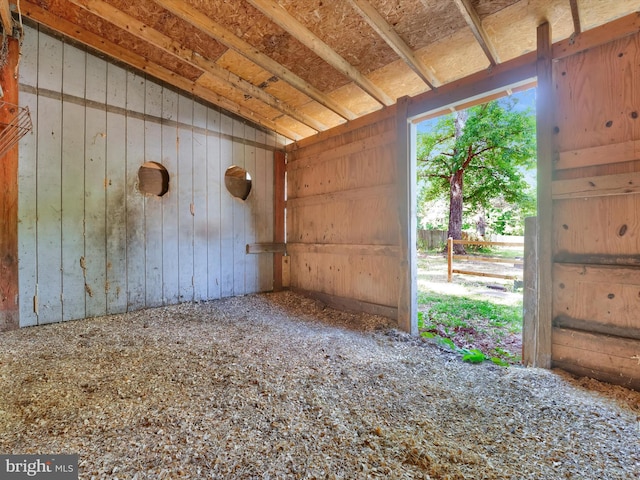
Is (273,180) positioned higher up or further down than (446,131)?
further down

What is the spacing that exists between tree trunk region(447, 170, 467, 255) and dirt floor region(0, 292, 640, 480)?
766 centimetres

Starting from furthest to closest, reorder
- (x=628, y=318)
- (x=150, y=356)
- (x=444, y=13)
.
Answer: (x=150, y=356)
(x=444, y=13)
(x=628, y=318)

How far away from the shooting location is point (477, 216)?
13.0 meters

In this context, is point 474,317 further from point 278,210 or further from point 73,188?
point 73,188

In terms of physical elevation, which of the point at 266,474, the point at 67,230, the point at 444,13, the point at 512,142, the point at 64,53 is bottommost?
the point at 266,474

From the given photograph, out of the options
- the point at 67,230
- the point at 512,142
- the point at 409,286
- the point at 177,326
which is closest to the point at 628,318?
the point at 409,286

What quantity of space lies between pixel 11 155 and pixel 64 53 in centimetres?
109

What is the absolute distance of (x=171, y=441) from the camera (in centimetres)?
121

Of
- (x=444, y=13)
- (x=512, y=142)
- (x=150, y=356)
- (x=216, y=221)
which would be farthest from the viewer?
(x=512, y=142)

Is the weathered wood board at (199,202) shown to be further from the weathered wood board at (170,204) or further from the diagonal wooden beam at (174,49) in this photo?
the diagonal wooden beam at (174,49)

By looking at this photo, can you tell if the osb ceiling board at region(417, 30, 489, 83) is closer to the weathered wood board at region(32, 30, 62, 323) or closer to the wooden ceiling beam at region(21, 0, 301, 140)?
the wooden ceiling beam at region(21, 0, 301, 140)

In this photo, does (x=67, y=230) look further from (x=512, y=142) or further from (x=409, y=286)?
(x=512, y=142)

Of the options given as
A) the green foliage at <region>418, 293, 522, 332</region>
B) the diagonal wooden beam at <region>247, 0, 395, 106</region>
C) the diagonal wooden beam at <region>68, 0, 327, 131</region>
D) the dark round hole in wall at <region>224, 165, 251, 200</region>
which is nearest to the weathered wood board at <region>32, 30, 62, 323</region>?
the diagonal wooden beam at <region>68, 0, 327, 131</region>

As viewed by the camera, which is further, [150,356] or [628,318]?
[150,356]
